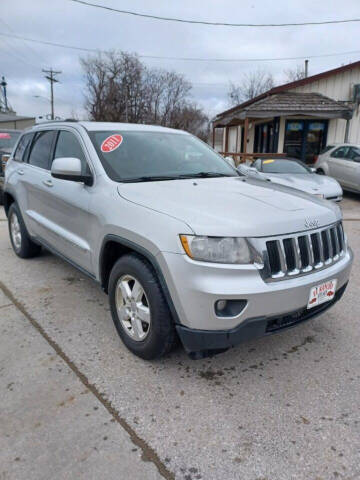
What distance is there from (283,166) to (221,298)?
318 inches

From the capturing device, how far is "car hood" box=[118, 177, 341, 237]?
7.23 feet

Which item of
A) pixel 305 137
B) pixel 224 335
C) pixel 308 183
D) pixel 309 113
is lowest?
pixel 224 335

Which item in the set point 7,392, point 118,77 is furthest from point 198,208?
point 118,77

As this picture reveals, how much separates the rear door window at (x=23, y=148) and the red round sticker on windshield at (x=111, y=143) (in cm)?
181

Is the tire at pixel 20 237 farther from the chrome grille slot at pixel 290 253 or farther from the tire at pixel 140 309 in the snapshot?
the chrome grille slot at pixel 290 253

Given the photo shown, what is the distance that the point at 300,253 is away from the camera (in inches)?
93.0

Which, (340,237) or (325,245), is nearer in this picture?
(325,245)

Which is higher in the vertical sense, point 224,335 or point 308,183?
point 308,183

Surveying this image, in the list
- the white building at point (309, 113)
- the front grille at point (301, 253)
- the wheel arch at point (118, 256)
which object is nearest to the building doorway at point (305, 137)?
the white building at point (309, 113)

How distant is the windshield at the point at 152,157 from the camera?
10.1 feet

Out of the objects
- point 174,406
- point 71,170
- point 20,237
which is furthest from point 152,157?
point 20,237

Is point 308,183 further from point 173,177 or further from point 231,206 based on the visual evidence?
point 231,206

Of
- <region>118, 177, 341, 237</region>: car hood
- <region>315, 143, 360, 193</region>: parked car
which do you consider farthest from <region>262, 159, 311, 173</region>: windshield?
<region>118, 177, 341, 237</region>: car hood

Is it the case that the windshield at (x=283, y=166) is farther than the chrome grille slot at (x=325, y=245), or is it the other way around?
the windshield at (x=283, y=166)
